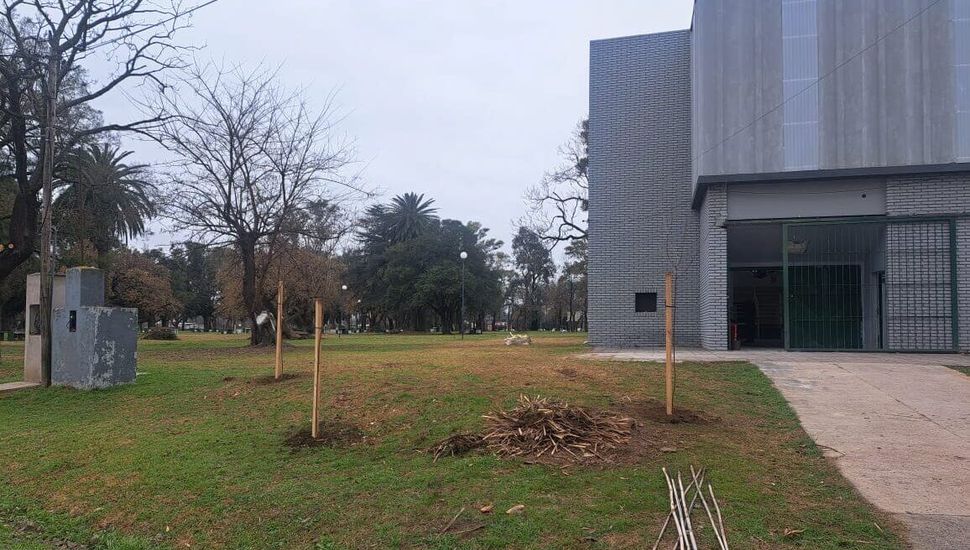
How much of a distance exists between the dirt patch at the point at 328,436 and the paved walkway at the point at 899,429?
4.81 meters

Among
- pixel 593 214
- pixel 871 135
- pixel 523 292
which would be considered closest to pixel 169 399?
pixel 593 214

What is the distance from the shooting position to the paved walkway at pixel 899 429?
15.3ft

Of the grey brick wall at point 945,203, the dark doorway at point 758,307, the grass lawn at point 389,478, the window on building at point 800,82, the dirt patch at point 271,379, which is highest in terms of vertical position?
the window on building at point 800,82

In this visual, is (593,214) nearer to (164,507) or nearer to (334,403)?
(334,403)

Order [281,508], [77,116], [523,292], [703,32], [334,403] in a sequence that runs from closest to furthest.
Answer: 1. [281,508]
2. [334,403]
3. [703,32]
4. [77,116]
5. [523,292]

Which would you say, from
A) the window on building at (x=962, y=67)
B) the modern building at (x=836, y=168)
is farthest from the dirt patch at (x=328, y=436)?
the window on building at (x=962, y=67)

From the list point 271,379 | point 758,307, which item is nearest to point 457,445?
point 271,379

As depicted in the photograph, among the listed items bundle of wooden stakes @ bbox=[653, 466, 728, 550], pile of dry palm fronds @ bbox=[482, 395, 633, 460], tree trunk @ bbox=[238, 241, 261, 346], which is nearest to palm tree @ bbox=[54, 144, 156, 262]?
tree trunk @ bbox=[238, 241, 261, 346]

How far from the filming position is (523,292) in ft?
272

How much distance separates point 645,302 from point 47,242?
15760 mm

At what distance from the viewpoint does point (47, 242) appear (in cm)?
1276

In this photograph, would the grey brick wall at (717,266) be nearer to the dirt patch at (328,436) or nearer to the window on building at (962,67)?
the window on building at (962,67)

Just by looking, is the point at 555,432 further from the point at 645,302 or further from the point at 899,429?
the point at 645,302

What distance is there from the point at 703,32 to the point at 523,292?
218 ft
